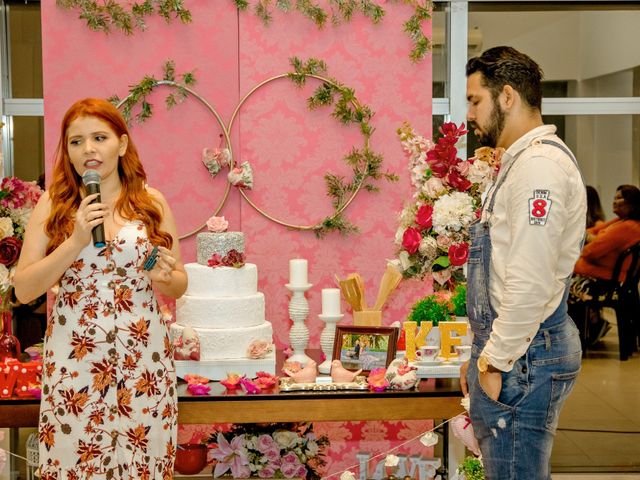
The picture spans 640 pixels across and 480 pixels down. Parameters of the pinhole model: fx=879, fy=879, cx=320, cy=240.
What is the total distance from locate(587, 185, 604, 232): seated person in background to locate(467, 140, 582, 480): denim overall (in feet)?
8.81

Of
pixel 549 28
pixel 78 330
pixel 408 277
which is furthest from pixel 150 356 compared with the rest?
pixel 549 28

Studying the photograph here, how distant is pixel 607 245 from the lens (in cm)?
497

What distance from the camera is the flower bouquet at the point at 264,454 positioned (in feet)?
12.5

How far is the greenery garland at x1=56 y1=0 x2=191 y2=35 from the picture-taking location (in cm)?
413

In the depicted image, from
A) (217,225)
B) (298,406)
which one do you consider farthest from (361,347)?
(217,225)

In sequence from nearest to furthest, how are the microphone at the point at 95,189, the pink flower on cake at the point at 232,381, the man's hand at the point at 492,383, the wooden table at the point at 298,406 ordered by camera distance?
the man's hand at the point at 492,383 → the microphone at the point at 95,189 → the wooden table at the point at 298,406 → the pink flower on cake at the point at 232,381

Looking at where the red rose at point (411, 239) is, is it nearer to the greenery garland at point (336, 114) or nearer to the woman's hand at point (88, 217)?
the greenery garland at point (336, 114)

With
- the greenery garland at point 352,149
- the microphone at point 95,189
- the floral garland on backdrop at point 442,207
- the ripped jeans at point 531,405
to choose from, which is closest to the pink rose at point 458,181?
the floral garland on backdrop at point 442,207

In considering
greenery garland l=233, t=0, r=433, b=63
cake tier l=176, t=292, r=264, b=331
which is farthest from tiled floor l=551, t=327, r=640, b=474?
cake tier l=176, t=292, r=264, b=331

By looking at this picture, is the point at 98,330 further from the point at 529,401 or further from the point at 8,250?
the point at 529,401

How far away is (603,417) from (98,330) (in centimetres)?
340

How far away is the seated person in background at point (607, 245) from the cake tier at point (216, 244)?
2.28 metres

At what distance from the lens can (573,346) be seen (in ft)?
7.82

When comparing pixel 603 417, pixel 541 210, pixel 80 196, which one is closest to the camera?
pixel 541 210
